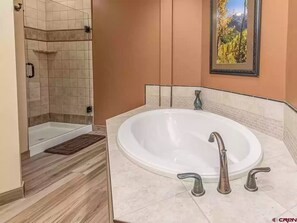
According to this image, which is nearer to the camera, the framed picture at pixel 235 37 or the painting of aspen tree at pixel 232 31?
the framed picture at pixel 235 37

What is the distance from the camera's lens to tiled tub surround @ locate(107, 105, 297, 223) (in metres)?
0.85

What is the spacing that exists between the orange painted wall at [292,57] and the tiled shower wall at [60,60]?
2901 mm

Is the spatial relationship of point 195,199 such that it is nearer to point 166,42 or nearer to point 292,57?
point 292,57

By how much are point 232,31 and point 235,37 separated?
0.09m

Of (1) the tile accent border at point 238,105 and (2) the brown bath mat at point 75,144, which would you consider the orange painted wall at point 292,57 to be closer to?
(1) the tile accent border at point 238,105

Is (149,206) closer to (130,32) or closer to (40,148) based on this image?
(40,148)

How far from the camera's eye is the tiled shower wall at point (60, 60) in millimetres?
3744

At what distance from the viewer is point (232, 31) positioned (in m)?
2.36

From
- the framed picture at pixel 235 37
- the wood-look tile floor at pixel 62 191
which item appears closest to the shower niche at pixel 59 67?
the wood-look tile floor at pixel 62 191

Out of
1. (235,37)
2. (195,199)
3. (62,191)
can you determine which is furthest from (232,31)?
(62,191)

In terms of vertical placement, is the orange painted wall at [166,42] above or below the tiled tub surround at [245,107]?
above

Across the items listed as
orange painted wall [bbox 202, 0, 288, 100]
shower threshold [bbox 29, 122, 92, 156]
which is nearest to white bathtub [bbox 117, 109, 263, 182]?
orange painted wall [bbox 202, 0, 288, 100]

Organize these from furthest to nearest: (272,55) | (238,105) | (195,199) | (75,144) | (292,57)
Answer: (75,144)
(238,105)
(272,55)
(292,57)
(195,199)

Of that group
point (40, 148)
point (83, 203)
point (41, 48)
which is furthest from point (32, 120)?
point (83, 203)
